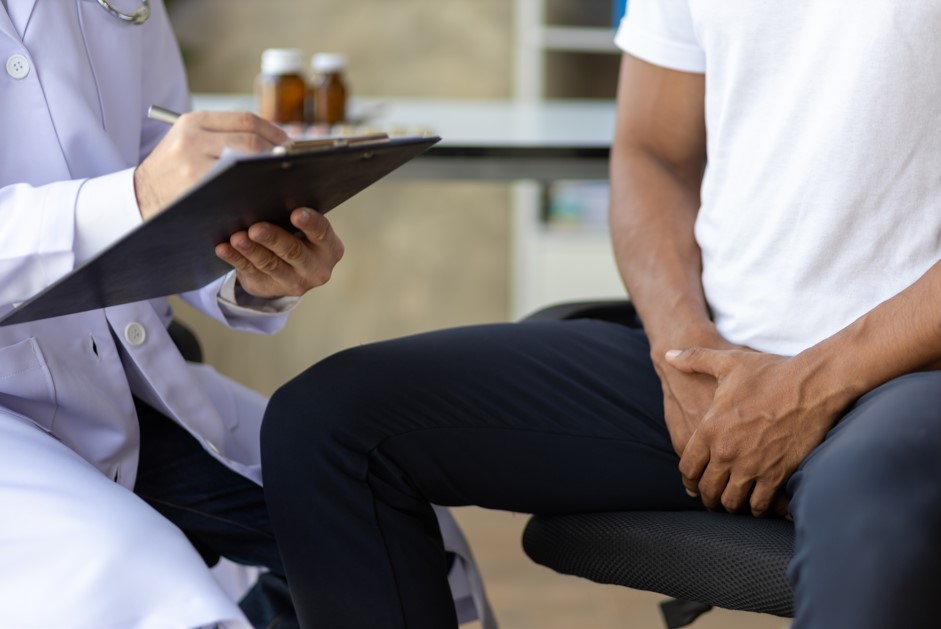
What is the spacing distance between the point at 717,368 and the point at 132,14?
26.0 inches

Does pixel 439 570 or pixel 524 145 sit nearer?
pixel 439 570

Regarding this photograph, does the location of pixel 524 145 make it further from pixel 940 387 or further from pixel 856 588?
pixel 856 588

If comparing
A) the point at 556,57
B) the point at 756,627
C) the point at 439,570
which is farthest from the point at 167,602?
the point at 556,57

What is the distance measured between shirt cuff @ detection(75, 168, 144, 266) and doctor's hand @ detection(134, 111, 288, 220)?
0.14 ft

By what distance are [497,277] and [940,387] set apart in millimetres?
3374

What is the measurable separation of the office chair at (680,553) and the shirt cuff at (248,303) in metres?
0.33

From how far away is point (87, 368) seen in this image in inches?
40.7

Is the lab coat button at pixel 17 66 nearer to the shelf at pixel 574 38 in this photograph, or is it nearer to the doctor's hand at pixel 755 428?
the doctor's hand at pixel 755 428

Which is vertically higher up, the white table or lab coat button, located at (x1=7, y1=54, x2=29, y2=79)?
lab coat button, located at (x1=7, y1=54, x2=29, y2=79)

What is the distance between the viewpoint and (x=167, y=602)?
32.1 inches

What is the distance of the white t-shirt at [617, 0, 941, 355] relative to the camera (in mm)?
981

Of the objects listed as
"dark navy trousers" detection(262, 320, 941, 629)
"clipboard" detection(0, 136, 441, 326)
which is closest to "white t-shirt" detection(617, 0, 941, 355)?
"dark navy trousers" detection(262, 320, 941, 629)

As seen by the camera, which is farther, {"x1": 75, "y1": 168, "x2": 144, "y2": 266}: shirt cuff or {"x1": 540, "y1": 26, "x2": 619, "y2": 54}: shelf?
{"x1": 540, "y1": 26, "x2": 619, "y2": 54}: shelf

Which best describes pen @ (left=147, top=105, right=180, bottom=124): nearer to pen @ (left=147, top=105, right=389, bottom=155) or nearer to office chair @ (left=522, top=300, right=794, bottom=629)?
pen @ (left=147, top=105, right=389, bottom=155)
